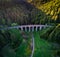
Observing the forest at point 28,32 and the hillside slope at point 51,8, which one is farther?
the hillside slope at point 51,8

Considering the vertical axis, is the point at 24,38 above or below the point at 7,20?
below

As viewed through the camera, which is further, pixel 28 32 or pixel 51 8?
pixel 28 32

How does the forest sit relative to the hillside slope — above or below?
below

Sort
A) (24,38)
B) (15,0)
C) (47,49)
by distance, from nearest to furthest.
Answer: (47,49)
(24,38)
(15,0)

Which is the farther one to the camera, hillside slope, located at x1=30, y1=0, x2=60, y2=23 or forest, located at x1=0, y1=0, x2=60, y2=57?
hillside slope, located at x1=30, y1=0, x2=60, y2=23

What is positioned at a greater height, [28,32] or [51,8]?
[51,8]

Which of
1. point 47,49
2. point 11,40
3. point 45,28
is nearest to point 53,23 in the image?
point 45,28

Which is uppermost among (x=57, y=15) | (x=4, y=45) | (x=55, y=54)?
(x=57, y=15)

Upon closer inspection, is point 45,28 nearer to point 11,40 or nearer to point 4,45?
point 11,40
